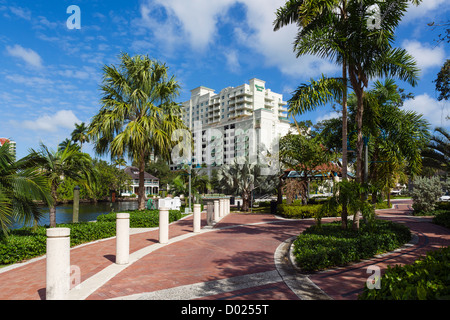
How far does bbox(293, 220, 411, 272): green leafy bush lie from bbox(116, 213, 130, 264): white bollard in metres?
4.32

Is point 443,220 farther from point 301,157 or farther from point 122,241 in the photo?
point 122,241

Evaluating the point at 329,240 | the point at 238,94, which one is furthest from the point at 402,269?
the point at 238,94

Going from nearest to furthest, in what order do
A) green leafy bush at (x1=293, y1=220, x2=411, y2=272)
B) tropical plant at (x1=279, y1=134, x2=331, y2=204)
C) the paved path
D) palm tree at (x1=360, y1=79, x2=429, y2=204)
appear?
the paved path → green leafy bush at (x1=293, y1=220, x2=411, y2=272) → palm tree at (x1=360, y1=79, x2=429, y2=204) → tropical plant at (x1=279, y1=134, x2=331, y2=204)

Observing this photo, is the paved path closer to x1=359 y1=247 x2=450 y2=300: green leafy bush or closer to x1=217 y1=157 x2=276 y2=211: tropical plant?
x1=359 y1=247 x2=450 y2=300: green leafy bush

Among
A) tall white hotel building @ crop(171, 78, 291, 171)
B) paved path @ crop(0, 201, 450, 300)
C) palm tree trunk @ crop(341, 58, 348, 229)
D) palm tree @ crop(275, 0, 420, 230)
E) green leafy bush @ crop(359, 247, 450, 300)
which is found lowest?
paved path @ crop(0, 201, 450, 300)

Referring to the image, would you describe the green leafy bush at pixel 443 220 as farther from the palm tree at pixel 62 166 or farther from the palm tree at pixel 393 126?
the palm tree at pixel 62 166

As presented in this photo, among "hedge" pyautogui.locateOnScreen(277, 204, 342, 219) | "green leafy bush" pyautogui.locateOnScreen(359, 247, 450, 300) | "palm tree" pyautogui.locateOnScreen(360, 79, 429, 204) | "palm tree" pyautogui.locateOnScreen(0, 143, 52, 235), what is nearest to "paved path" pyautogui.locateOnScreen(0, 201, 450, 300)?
"palm tree" pyautogui.locateOnScreen(0, 143, 52, 235)

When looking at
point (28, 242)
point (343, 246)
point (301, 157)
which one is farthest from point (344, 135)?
point (28, 242)

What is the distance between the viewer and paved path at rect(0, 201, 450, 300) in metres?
5.38

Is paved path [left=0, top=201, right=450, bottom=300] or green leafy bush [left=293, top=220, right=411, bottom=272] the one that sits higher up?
green leafy bush [left=293, top=220, right=411, bottom=272]

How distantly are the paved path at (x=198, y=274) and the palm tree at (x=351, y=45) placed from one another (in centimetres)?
442

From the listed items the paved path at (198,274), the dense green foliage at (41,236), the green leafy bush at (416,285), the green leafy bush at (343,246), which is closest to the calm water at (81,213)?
the dense green foliage at (41,236)

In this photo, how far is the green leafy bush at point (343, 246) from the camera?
269 inches

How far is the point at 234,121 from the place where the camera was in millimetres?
96938
